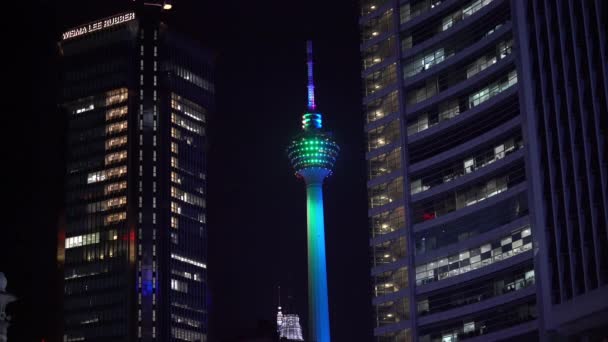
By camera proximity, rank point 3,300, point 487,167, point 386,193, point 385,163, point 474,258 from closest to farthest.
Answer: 1. point 3,300
2. point 487,167
3. point 474,258
4. point 386,193
5. point 385,163

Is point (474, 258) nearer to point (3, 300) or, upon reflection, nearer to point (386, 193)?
point (386, 193)

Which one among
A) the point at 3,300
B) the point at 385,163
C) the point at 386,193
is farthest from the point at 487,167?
the point at 3,300

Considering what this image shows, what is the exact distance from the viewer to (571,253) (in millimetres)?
102375

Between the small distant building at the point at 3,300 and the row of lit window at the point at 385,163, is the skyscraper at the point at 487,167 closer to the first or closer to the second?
the row of lit window at the point at 385,163

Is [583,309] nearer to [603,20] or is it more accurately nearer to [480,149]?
[603,20]

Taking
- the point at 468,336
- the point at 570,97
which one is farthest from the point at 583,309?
the point at 468,336

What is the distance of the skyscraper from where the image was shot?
329 ft

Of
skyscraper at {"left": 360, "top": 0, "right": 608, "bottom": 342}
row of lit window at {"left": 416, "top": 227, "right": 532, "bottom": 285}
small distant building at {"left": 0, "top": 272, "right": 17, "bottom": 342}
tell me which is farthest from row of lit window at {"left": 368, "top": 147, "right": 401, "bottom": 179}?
small distant building at {"left": 0, "top": 272, "right": 17, "bottom": 342}

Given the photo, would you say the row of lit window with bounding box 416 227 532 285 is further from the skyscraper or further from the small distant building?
the small distant building

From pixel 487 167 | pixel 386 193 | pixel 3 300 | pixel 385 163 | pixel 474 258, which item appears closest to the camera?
pixel 3 300

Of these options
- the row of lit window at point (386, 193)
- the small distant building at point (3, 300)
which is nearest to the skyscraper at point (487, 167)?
the row of lit window at point (386, 193)

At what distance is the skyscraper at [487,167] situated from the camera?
10019 centimetres

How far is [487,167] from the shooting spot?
140 meters

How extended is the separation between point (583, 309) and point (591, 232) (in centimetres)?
707
